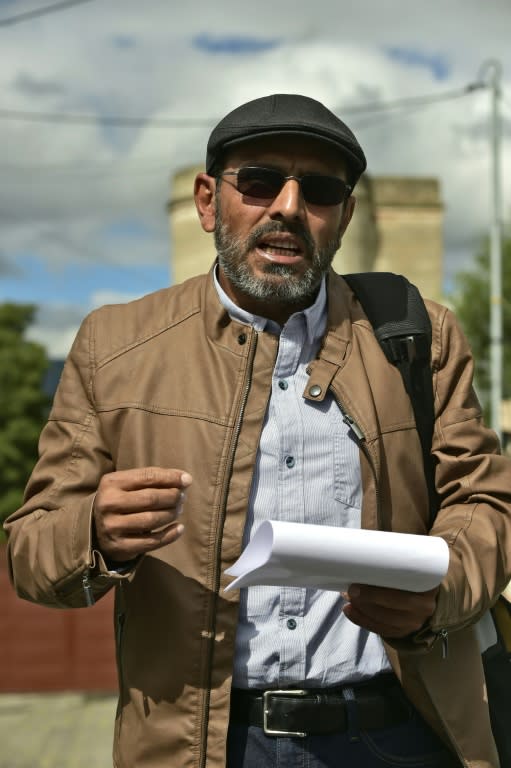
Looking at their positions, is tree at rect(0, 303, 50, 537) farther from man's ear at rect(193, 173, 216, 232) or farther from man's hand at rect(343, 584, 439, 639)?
man's hand at rect(343, 584, 439, 639)

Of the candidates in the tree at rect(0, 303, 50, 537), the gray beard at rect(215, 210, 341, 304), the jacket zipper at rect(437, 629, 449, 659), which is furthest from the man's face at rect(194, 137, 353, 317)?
the tree at rect(0, 303, 50, 537)

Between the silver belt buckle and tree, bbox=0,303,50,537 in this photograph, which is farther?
tree, bbox=0,303,50,537

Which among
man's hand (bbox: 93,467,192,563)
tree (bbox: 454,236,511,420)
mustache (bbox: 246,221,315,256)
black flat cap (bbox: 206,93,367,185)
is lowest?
man's hand (bbox: 93,467,192,563)

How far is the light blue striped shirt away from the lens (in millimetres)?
1940

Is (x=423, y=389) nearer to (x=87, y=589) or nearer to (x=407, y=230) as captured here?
(x=87, y=589)

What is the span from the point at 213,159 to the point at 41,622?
17.8 meters

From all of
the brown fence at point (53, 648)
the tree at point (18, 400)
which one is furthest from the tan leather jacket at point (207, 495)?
the tree at point (18, 400)

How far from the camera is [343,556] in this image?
1.57 m

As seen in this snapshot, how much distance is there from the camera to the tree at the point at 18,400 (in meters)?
39.1

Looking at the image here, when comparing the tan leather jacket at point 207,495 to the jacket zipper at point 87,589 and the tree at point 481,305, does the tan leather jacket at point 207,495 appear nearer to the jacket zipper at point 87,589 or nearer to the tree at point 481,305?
the jacket zipper at point 87,589

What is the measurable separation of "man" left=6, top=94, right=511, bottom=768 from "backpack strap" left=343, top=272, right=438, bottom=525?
0.08 feet

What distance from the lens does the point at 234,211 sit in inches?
82.5

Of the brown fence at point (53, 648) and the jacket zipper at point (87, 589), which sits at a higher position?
the jacket zipper at point (87, 589)

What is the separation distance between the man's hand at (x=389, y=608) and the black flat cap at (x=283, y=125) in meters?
0.89
